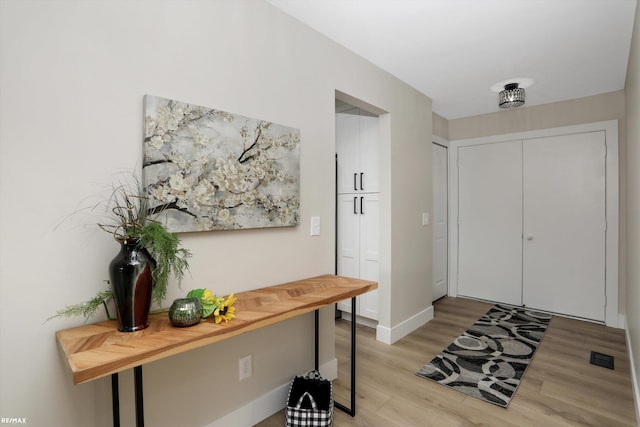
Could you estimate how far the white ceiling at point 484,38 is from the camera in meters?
2.02

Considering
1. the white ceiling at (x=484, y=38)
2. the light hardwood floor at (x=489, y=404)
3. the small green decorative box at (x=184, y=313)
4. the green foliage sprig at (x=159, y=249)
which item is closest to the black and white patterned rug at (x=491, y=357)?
the light hardwood floor at (x=489, y=404)

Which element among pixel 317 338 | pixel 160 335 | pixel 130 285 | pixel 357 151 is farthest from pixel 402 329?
pixel 130 285

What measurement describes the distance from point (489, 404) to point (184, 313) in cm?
195

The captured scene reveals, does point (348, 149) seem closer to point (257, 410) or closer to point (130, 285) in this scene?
point (257, 410)

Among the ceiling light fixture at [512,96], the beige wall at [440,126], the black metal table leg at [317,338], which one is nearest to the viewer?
the black metal table leg at [317,338]

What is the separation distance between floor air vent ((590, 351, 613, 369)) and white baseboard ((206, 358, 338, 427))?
96.5 inches

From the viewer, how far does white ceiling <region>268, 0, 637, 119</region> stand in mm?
2020

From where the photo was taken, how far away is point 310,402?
184cm

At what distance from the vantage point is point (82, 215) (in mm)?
1315

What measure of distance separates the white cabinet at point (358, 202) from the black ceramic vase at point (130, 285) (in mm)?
2365

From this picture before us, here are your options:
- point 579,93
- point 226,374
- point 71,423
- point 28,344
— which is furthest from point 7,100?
point 579,93

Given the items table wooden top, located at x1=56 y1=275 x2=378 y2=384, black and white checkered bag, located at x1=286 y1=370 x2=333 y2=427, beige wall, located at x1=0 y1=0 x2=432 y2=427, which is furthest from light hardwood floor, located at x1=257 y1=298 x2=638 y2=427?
table wooden top, located at x1=56 y1=275 x2=378 y2=384

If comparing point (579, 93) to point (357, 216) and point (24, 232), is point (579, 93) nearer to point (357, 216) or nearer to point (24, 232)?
point (357, 216)

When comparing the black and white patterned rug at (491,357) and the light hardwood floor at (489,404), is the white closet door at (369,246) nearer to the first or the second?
the light hardwood floor at (489,404)
